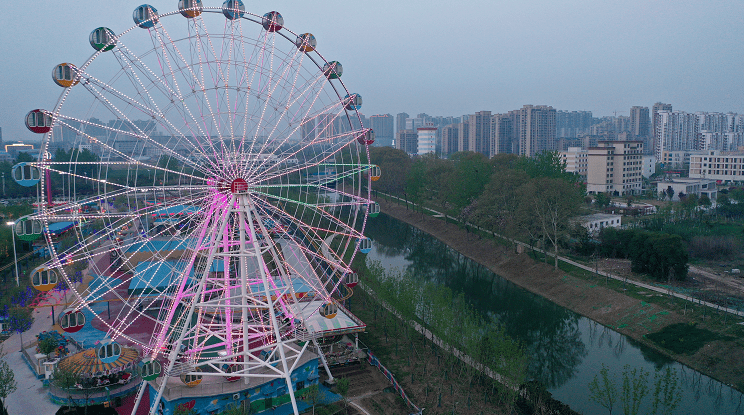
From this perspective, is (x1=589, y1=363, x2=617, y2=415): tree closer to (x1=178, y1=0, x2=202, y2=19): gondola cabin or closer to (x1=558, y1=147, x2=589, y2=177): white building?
(x1=178, y1=0, x2=202, y2=19): gondola cabin

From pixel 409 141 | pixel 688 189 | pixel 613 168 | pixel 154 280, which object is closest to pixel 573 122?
pixel 409 141

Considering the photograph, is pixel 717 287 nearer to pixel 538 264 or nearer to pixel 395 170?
pixel 538 264

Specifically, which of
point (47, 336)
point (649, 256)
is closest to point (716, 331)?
point (649, 256)

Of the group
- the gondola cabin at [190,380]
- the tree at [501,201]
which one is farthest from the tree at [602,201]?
the gondola cabin at [190,380]

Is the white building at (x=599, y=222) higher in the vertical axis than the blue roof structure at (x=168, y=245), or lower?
lower

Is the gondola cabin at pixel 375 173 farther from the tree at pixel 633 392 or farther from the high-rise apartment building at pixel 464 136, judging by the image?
the high-rise apartment building at pixel 464 136

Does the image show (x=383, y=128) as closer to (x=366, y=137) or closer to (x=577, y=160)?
(x=577, y=160)
